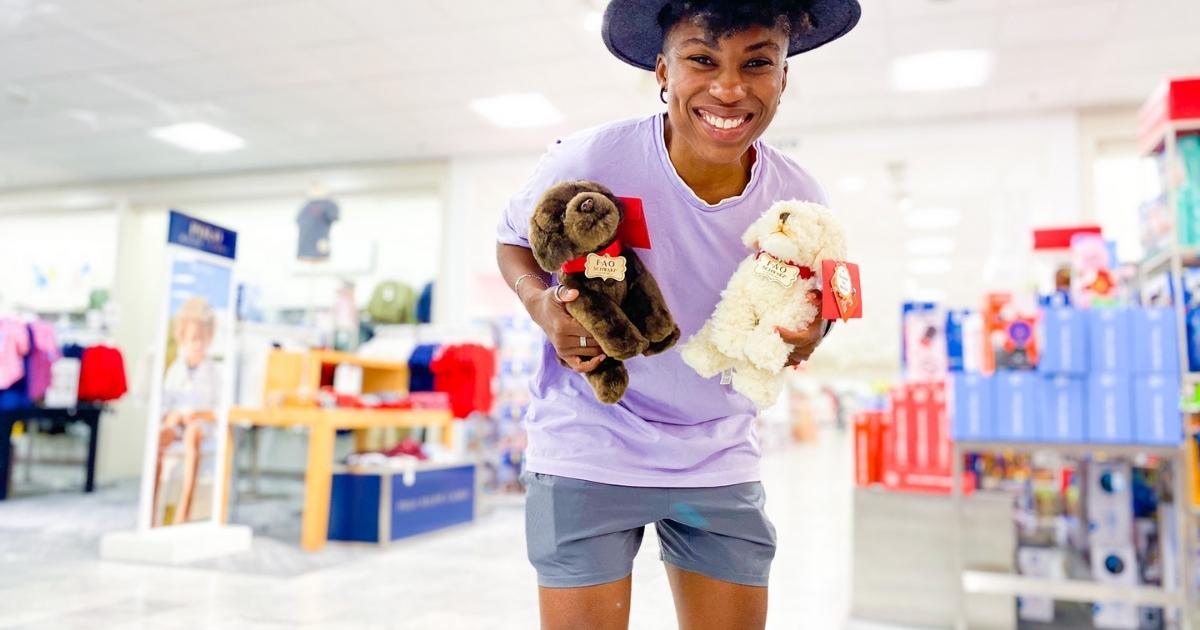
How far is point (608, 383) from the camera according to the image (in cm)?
114

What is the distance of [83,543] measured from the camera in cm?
480

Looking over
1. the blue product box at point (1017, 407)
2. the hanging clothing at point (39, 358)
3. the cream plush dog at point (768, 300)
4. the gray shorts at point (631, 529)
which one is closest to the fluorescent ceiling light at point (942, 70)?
the blue product box at point (1017, 407)

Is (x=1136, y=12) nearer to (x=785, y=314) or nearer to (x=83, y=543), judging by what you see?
(x=785, y=314)

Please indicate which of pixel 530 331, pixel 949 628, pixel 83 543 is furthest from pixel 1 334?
pixel 949 628

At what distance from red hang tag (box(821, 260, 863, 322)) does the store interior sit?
19.3 inches

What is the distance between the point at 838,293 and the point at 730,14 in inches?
16.6

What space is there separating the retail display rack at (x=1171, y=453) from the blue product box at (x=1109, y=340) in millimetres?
225

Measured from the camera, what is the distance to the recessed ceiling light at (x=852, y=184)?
922 centimetres

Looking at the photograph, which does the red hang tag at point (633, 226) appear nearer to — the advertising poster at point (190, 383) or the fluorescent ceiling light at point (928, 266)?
the advertising poster at point (190, 383)

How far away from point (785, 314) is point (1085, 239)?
3.06m

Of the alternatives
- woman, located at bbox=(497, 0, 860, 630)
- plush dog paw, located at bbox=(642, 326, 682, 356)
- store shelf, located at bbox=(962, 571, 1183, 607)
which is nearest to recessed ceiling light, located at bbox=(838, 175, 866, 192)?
store shelf, located at bbox=(962, 571, 1183, 607)

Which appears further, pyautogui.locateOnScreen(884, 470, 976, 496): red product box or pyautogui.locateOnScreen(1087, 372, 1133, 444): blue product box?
pyautogui.locateOnScreen(884, 470, 976, 496): red product box

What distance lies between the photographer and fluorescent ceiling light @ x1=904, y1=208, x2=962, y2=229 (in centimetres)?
1102

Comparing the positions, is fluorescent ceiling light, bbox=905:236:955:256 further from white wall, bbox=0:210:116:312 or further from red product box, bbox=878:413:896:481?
white wall, bbox=0:210:116:312
